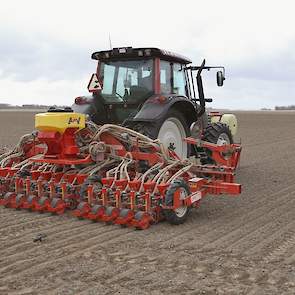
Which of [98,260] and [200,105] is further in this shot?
[200,105]

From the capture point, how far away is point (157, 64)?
6910mm

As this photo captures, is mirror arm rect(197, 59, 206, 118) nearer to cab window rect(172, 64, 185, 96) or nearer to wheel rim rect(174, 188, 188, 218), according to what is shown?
cab window rect(172, 64, 185, 96)

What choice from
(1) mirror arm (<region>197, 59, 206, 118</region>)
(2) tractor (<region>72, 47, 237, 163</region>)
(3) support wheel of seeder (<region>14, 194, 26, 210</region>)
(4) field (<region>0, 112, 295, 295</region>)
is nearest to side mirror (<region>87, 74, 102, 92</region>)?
(2) tractor (<region>72, 47, 237, 163</region>)

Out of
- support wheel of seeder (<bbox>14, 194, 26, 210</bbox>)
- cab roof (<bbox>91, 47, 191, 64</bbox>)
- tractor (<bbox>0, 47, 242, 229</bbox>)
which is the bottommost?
support wheel of seeder (<bbox>14, 194, 26, 210</bbox>)

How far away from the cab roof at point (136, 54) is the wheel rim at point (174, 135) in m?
0.96

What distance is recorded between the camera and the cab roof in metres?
6.84

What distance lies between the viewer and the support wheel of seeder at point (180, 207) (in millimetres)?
5332

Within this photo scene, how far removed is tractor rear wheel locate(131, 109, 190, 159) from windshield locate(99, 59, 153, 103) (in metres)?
0.52

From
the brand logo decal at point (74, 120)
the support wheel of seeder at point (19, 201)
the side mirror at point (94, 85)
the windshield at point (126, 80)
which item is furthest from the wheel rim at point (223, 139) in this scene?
the support wheel of seeder at point (19, 201)

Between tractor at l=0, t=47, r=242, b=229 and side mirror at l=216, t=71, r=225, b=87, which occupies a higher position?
side mirror at l=216, t=71, r=225, b=87

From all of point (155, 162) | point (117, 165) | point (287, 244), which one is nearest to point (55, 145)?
point (117, 165)

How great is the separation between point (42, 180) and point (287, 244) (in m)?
3.07

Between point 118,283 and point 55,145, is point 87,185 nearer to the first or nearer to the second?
point 55,145

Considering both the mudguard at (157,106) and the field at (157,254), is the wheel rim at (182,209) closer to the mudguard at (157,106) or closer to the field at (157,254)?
the field at (157,254)
